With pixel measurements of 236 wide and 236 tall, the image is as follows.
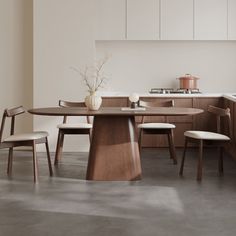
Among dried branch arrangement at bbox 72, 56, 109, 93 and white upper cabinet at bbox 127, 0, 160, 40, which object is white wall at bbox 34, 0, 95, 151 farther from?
white upper cabinet at bbox 127, 0, 160, 40

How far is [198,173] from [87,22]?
2870 mm

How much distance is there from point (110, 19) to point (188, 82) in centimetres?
152

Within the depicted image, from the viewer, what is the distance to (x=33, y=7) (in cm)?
695

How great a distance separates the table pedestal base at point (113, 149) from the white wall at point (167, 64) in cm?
269

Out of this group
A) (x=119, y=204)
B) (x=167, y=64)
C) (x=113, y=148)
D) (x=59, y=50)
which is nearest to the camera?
(x=119, y=204)

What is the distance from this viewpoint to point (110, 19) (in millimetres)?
7484

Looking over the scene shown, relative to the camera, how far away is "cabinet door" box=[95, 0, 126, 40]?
746 cm

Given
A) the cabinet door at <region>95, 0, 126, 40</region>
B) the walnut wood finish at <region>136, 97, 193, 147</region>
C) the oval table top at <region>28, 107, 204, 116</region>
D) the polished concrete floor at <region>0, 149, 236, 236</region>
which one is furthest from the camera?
the cabinet door at <region>95, 0, 126, 40</region>

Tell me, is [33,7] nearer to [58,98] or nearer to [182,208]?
[58,98]

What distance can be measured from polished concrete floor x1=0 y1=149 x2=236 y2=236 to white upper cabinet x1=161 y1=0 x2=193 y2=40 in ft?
7.77

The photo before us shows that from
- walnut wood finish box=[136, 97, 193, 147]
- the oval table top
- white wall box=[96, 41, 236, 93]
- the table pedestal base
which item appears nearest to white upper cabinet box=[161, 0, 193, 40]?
white wall box=[96, 41, 236, 93]

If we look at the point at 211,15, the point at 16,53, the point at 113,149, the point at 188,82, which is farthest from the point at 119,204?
the point at 211,15

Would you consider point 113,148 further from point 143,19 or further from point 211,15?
point 211,15

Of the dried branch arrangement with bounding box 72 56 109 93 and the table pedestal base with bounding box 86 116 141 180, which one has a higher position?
the dried branch arrangement with bounding box 72 56 109 93
